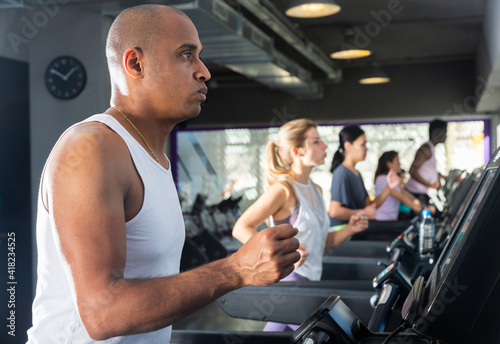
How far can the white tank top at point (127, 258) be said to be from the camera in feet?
3.43

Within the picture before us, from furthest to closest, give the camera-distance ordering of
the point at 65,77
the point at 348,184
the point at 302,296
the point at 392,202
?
1. the point at 392,202
2. the point at 65,77
3. the point at 348,184
4. the point at 302,296

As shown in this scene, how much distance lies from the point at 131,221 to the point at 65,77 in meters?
3.90

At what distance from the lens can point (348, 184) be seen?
3881 mm

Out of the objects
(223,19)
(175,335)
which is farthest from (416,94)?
(175,335)

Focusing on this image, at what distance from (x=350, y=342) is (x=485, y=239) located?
1.02ft

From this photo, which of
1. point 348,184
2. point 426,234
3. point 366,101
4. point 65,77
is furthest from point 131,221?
point 366,101

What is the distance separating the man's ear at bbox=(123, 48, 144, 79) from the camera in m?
1.16

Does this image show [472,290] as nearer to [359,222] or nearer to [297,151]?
[359,222]

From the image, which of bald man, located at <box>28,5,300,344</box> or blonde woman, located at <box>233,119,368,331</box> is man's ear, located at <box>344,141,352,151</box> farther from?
bald man, located at <box>28,5,300,344</box>

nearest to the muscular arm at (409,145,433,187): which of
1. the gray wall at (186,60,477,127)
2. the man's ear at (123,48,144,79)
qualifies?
the gray wall at (186,60,477,127)

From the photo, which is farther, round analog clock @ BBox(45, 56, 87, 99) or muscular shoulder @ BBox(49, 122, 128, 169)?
round analog clock @ BBox(45, 56, 87, 99)

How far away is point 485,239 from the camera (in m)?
0.81

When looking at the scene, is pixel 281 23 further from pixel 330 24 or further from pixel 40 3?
pixel 40 3

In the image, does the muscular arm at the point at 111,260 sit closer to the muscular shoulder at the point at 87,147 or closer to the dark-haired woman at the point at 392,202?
the muscular shoulder at the point at 87,147
